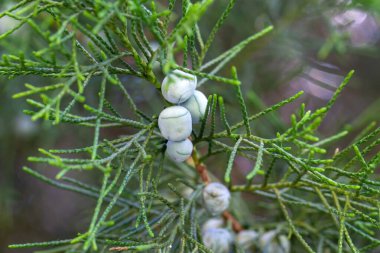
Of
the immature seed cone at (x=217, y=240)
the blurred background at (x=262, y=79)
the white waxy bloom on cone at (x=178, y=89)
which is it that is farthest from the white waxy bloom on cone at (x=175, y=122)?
the blurred background at (x=262, y=79)

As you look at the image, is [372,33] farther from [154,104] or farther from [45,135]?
[45,135]

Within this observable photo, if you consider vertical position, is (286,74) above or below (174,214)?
above

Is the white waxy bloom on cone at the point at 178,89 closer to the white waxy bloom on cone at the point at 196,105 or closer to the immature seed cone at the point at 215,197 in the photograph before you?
the white waxy bloom on cone at the point at 196,105

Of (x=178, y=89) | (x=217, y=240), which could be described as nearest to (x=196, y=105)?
(x=178, y=89)

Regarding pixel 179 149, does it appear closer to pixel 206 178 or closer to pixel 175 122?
pixel 175 122

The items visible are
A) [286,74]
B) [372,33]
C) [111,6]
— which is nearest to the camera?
[111,6]

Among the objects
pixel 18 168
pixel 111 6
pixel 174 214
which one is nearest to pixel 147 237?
pixel 174 214
